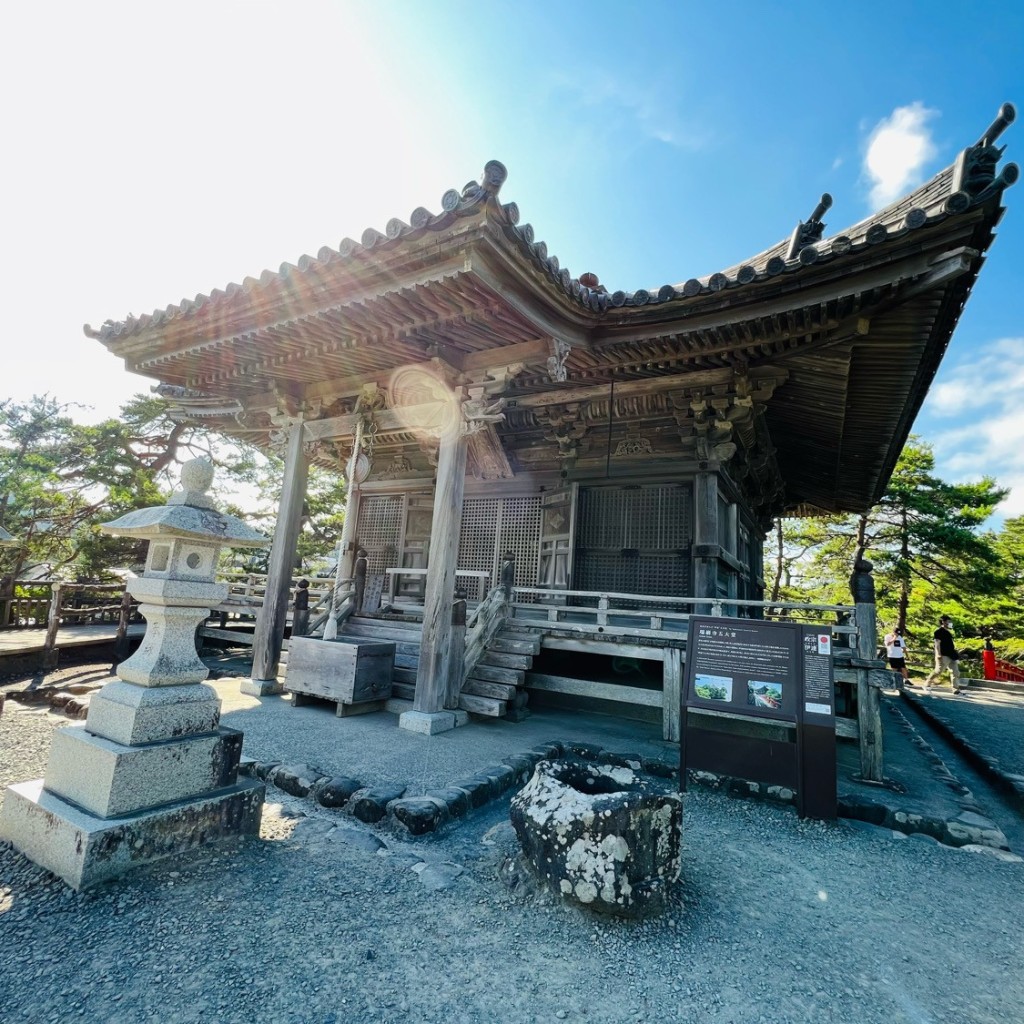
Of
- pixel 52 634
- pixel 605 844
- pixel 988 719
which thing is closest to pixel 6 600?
pixel 52 634

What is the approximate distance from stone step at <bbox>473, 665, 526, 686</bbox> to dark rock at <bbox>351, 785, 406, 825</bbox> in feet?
9.36

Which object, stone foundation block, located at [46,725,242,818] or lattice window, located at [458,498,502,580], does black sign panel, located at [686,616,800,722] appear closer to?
stone foundation block, located at [46,725,242,818]

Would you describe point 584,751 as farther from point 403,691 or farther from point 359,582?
point 359,582

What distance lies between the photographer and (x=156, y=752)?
9.63ft

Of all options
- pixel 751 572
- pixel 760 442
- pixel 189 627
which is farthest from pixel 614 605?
pixel 189 627

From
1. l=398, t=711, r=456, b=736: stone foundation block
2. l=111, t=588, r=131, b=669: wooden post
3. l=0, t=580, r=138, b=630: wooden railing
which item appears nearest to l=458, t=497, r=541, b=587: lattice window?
l=398, t=711, r=456, b=736: stone foundation block

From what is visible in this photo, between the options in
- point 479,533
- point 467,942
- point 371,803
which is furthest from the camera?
point 479,533

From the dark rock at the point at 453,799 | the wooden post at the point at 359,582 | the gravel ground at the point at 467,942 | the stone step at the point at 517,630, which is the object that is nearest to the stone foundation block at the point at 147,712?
the gravel ground at the point at 467,942

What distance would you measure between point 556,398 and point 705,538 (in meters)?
3.11

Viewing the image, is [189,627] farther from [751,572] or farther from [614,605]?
[751,572]

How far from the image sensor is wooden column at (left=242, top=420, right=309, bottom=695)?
7418 mm

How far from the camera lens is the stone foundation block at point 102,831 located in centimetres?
261

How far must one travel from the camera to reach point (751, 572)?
11789 mm

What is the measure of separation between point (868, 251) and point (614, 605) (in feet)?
18.4
